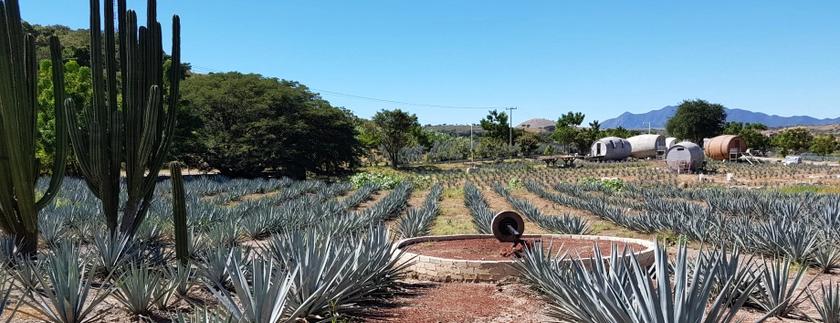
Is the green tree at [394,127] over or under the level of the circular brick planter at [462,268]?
over

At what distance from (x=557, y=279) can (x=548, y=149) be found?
5693 centimetres

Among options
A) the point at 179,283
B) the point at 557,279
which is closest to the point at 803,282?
the point at 557,279

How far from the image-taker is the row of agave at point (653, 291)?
10.2ft

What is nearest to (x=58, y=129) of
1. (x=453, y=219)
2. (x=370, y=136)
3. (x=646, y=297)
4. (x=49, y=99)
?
(x=646, y=297)

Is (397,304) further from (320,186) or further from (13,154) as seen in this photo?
(320,186)

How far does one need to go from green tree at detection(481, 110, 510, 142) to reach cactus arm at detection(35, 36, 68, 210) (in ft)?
192

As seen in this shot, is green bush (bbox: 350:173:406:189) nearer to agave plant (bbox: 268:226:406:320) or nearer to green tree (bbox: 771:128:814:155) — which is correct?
agave plant (bbox: 268:226:406:320)

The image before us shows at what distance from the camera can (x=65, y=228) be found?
992cm

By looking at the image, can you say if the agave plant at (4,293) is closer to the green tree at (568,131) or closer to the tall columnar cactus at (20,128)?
the tall columnar cactus at (20,128)

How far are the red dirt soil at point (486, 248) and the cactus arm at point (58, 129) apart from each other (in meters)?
4.26

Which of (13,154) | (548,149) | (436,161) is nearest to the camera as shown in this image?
(13,154)

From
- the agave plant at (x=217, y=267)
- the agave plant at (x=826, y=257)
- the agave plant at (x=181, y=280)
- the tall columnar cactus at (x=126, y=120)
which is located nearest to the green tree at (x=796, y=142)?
the agave plant at (x=826, y=257)

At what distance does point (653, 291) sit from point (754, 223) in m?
7.91

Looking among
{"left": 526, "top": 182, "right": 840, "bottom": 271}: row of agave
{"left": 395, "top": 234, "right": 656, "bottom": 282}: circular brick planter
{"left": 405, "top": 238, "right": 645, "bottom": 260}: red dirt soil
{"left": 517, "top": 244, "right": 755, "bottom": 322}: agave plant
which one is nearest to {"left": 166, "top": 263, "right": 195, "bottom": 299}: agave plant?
{"left": 395, "top": 234, "right": 656, "bottom": 282}: circular brick planter
